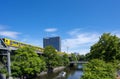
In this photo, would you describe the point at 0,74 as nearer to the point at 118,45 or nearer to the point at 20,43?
the point at 20,43

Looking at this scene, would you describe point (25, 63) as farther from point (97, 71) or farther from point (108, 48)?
point (97, 71)

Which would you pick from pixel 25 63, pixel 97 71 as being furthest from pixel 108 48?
pixel 25 63

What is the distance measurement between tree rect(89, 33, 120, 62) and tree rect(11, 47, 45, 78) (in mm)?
16746

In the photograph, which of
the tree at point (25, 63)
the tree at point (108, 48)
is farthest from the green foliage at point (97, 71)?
the tree at point (25, 63)

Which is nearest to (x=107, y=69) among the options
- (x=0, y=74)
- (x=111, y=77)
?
(x=111, y=77)

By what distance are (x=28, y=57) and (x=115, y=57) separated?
22.0m

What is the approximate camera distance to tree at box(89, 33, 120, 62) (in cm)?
4006

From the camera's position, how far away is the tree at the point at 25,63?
48469 mm

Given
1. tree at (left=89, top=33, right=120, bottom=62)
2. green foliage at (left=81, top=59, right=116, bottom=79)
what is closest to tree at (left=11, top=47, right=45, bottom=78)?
tree at (left=89, top=33, right=120, bottom=62)

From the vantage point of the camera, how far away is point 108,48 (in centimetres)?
4044

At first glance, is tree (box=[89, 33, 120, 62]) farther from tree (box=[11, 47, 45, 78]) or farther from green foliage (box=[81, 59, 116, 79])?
tree (box=[11, 47, 45, 78])

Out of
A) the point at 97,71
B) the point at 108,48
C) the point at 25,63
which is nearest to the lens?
the point at 97,71

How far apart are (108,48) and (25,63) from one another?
20.2 meters

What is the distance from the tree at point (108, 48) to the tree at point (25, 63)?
16.7 m
